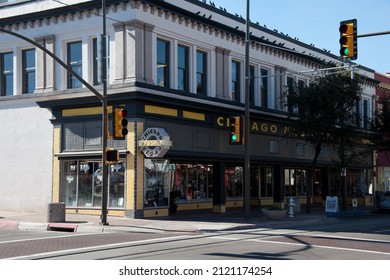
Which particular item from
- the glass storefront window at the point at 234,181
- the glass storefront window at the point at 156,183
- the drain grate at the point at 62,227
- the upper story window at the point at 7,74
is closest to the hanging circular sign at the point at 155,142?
the glass storefront window at the point at 156,183

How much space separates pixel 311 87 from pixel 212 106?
586cm

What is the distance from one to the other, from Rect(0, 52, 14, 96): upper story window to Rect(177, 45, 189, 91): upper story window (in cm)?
908

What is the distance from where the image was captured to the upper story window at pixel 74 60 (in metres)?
26.5

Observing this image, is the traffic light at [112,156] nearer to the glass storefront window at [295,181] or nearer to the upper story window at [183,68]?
the upper story window at [183,68]

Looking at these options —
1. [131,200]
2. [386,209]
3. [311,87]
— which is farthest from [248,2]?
[386,209]

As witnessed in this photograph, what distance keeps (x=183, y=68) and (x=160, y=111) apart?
11.5 feet

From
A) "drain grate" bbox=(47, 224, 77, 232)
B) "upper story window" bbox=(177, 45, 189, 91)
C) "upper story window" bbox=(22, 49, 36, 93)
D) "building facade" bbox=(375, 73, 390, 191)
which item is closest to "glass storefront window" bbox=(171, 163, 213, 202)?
"upper story window" bbox=(177, 45, 189, 91)

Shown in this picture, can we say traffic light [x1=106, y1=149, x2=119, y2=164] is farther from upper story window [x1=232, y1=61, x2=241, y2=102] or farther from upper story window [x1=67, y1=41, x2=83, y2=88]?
A: upper story window [x1=232, y1=61, x2=241, y2=102]

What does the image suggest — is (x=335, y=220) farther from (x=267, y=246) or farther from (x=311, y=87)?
(x=267, y=246)

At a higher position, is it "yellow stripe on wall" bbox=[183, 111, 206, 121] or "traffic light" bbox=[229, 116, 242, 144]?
"yellow stripe on wall" bbox=[183, 111, 206, 121]

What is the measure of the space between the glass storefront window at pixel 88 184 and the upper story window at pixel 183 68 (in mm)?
5403

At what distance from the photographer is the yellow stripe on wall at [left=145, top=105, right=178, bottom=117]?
2456 cm
